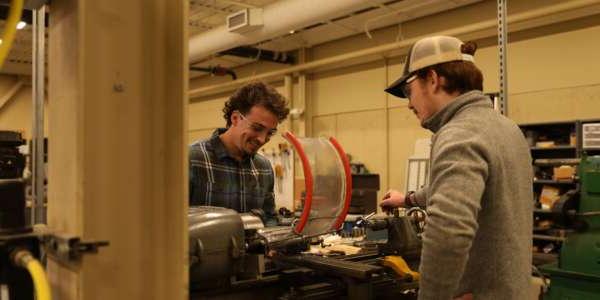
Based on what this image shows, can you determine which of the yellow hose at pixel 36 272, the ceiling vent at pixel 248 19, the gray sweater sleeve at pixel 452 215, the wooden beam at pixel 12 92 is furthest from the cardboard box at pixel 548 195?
the wooden beam at pixel 12 92

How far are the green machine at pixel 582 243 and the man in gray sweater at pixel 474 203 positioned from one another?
46.4 inches

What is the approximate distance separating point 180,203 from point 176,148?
8 centimetres

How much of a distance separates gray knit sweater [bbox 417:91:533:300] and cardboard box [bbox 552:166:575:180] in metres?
2.97

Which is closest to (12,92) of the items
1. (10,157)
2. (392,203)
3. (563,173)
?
(563,173)

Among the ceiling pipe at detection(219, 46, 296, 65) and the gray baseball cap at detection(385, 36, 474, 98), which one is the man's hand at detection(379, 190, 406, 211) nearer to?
the gray baseball cap at detection(385, 36, 474, 98)

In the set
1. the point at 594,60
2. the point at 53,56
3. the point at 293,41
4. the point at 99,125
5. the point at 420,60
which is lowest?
the point at 99,125

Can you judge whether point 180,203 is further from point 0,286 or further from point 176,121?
point 0,286

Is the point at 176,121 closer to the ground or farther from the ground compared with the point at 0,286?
farther from the ground

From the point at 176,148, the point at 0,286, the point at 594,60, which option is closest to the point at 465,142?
the point at 176,148

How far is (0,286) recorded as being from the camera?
0.71m

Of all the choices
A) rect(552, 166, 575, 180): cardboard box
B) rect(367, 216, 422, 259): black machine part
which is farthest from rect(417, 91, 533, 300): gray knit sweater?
rect(552, 166, 575, 180): cardboard box

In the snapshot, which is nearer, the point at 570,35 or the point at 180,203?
the point at 180,203

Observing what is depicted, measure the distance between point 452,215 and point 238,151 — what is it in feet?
3.34

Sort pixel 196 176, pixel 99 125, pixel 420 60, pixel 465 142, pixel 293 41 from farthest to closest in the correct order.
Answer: pixel 293 41 < pixel 196 176 < pixel 420 60 < pixel 465 142 < pixel 99 125
